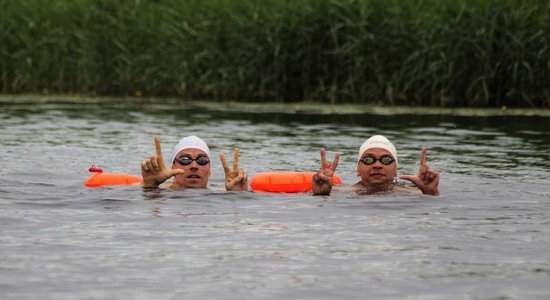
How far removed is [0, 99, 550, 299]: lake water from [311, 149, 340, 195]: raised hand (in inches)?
4.5

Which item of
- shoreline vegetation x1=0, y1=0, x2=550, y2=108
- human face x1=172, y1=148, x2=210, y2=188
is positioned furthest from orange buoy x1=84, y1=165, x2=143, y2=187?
shoreline vegetation x1=0, y1=0, x2=550, y2=108

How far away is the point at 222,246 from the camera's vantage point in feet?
31.2

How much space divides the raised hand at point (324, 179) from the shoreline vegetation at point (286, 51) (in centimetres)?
1066

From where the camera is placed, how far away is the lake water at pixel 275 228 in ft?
26.6

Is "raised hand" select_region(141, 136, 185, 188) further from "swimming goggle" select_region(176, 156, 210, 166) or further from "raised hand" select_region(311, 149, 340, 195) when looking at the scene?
"raised hand" select_region(311, 149, 340, 195)

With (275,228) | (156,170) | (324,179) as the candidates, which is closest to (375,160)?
(324,179)

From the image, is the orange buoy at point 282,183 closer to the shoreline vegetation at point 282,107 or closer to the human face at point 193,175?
the human face at point 193,175

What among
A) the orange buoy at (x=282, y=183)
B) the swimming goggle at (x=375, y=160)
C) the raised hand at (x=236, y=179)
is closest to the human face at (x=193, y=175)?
the raised hand at (x=236, y=179)

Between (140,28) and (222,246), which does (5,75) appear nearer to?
(140,28)

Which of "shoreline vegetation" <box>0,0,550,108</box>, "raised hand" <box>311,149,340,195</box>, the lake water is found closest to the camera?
the lake water

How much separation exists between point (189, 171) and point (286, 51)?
12.3m

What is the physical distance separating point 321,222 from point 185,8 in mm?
16185

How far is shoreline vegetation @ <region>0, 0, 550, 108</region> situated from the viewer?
902 inches

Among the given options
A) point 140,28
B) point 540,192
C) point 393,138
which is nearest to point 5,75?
point 140,28
